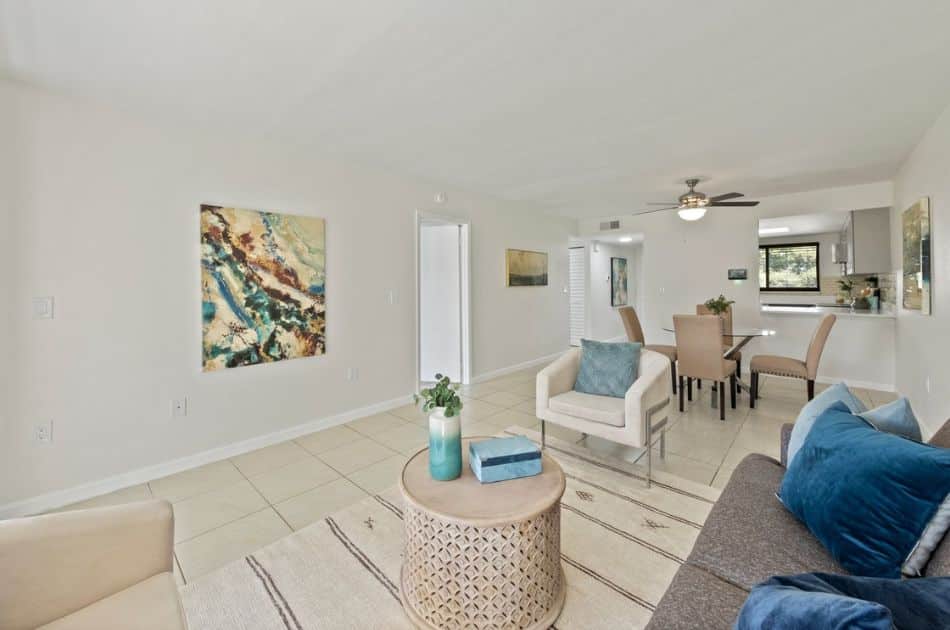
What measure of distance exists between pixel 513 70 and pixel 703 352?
308 centimetres

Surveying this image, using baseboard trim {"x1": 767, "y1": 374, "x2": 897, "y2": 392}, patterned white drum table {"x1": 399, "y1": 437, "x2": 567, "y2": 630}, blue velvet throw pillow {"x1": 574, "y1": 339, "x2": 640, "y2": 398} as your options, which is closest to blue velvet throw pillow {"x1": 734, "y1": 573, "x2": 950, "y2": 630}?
patterned white drum table {"x1": 399, "y1": 437, "x2": 567, "y2": 630}

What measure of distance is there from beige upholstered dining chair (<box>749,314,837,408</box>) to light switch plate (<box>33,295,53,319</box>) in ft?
18.5

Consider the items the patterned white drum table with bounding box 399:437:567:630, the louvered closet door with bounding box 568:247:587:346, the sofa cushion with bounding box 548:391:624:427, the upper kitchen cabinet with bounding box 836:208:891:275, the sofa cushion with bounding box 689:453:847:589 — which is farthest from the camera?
the louvered closet door with bounding box 568:247:587:346

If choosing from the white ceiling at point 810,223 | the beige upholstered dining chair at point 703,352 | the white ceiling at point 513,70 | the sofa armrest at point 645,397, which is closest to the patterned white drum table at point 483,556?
the sofa armrest at point 645,397

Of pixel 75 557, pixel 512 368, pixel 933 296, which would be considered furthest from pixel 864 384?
pixel 75 557

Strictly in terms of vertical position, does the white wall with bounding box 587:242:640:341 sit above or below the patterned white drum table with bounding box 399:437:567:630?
above

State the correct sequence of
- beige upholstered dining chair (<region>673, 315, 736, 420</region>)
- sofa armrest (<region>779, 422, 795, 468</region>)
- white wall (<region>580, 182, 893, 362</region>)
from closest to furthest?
1. sofa armrest (<region>779, 422, 795, 468</region>)
2. beige upholstered dining chair (<region>673, 315, 736, 420</region>)
3. white wall (<region>580, 182, 893, 362</region>)

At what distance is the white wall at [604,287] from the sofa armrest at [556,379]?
5.00 metres

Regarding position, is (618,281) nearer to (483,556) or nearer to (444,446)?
(444,446)

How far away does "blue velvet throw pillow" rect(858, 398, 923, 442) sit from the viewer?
1.43 metres

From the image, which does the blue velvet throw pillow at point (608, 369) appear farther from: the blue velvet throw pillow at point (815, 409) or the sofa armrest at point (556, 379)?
the blue velvet throw pillow at point (815, 409)

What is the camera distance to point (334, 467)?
2885 millimetres

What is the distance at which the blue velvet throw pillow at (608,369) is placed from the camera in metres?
2.94

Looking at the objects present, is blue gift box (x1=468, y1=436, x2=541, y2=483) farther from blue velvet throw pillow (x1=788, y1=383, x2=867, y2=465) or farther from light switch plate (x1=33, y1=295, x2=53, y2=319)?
light switch plate (x1=33, y1=295, x2=53, y2=319)
